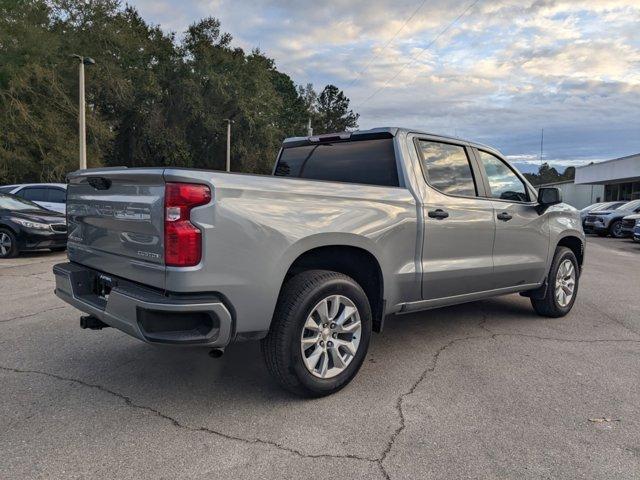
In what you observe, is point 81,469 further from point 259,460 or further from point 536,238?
point 536,238

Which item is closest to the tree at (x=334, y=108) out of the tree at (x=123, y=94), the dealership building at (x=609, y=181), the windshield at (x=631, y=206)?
the tree at (x=123, y=94)

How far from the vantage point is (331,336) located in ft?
12.0

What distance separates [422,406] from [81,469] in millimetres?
2084

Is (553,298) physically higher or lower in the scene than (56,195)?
lower

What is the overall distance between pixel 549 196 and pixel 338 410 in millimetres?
3362

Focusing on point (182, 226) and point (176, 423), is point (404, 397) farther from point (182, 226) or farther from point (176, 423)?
point (182, 226)

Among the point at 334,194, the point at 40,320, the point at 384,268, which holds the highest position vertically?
the point at 334,194

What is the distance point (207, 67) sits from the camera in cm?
3819

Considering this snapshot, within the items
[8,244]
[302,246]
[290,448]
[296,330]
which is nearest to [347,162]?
[302,246]

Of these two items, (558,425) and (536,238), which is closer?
(558,425)

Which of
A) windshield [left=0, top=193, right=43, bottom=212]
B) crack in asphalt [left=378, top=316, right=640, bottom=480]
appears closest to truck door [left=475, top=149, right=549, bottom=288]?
crack in asphalt [left=378, top=316, right=640, bottom=480]

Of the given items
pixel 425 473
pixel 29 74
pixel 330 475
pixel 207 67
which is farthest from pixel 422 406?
pixel 207 67

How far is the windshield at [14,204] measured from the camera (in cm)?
1058

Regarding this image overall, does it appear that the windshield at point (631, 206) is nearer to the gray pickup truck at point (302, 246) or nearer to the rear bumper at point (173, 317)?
the gray pickup truck at point (302, 246)
